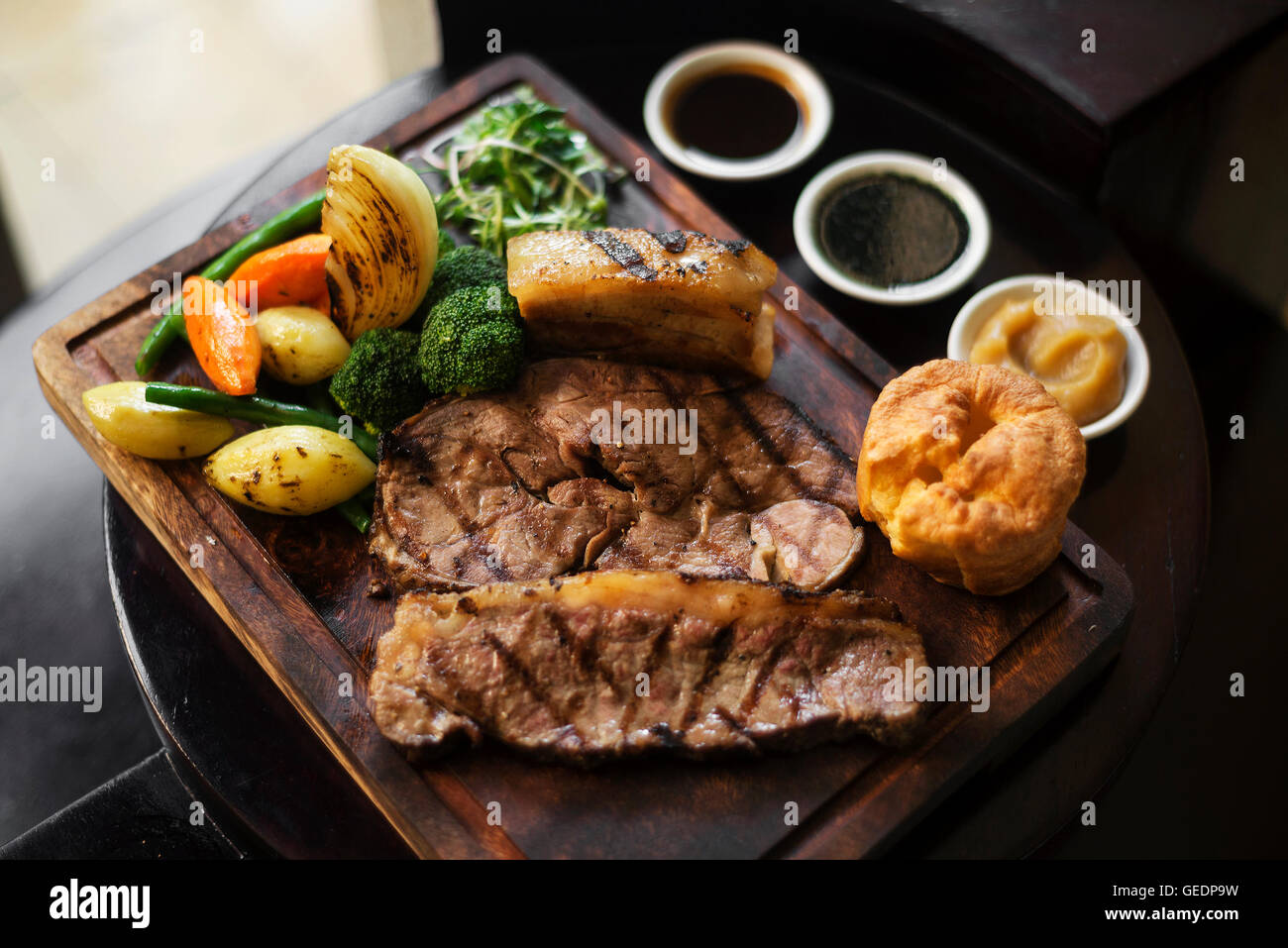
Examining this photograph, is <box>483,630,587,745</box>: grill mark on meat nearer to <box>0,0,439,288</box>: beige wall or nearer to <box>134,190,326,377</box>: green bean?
<box>134,190,326,377</box>: green bean

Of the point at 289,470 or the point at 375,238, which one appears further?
the point at 375,238

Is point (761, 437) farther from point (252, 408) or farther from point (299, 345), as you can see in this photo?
point (252, 408)

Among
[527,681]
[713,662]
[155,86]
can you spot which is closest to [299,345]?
[527,681]

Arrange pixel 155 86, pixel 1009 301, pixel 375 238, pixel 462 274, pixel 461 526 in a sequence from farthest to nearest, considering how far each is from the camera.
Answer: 1. pixel 155 86
2. pixel 1009 301
3. pixel 462 274
4. pixel 375 238
5. pixel 461 526

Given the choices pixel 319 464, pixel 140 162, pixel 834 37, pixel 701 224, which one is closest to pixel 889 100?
pixel 834 37

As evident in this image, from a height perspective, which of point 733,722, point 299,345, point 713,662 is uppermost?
point 299,345

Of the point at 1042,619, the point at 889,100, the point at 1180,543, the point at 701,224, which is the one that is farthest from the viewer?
the point at 889,100

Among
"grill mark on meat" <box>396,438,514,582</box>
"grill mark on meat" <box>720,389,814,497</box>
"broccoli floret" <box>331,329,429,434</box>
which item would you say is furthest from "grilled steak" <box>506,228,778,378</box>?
"grill mark on meat" <box>396,438,514,582</box>

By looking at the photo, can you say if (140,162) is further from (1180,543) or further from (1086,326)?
(1180,543)
